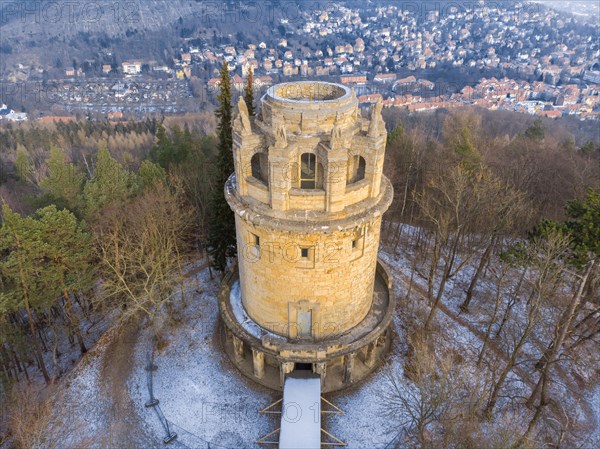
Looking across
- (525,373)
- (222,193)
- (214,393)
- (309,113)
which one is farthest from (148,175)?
(525,373)

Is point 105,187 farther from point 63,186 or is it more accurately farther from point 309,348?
point 309,348

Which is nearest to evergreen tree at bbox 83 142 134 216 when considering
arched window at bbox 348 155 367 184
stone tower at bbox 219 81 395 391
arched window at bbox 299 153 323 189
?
stone tower at bbox 219 81 395 391

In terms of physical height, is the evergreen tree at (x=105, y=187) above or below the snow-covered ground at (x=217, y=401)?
above

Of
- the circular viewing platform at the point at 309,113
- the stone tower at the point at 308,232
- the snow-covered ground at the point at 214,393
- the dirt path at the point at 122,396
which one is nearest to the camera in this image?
the circular viewing platform at the point at 309,113

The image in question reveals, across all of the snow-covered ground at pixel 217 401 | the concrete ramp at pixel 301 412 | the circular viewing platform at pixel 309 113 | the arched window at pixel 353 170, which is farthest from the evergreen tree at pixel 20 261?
the arched window at pixel 353 170

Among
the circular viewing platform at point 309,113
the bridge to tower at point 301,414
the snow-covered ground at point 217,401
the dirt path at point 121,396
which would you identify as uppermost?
the circular viewing platform at point 309,113

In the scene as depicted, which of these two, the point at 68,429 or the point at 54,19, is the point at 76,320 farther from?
the point at 54,19

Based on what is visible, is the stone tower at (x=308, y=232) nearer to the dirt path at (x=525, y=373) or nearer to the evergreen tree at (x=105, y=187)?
the dirt path at (x=525, y=373)
